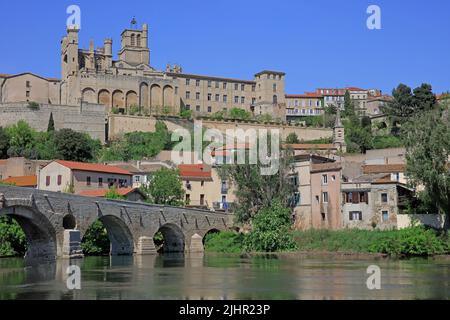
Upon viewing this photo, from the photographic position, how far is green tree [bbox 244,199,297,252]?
2192 inches

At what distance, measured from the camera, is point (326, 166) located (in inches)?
2414

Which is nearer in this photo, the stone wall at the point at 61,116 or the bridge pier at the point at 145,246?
the bridge pier at the point at 145,246

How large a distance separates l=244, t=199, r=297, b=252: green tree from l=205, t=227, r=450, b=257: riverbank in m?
1.21

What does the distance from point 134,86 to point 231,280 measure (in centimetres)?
8714

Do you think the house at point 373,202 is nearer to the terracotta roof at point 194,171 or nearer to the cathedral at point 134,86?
the terracotta roof at point 194,171

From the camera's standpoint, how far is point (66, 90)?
11706cm

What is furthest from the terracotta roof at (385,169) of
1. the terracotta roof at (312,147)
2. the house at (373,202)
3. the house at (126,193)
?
the terracotta roof at (312,147)

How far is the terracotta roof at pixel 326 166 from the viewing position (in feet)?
198

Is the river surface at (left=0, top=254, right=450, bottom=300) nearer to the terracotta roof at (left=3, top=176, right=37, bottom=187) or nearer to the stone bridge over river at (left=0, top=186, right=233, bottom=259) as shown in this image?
the stone bridge over river at (left=0, top=186, right=233, bottom=259)

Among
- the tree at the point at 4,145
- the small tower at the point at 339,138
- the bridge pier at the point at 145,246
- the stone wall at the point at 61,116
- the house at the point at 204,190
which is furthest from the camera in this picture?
the stone wall at the point at 61,116

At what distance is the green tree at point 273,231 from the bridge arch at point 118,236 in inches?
401

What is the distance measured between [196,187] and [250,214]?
51.2 feet

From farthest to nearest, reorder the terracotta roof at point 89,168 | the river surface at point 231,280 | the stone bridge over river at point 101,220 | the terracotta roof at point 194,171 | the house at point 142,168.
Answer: the house at point 142,168 < the terracotta roof at point 194,171 < the terracotta roof at point 89,168 < the stone bridge over river at point 101,220 < the river surface at point 231,280

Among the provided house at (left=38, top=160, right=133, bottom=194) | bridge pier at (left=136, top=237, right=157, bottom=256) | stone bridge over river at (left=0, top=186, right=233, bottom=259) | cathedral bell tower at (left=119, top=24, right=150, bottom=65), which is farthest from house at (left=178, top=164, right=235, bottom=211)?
cathedral bell tower at (left=119, top=24, right=150, bottom=65)
